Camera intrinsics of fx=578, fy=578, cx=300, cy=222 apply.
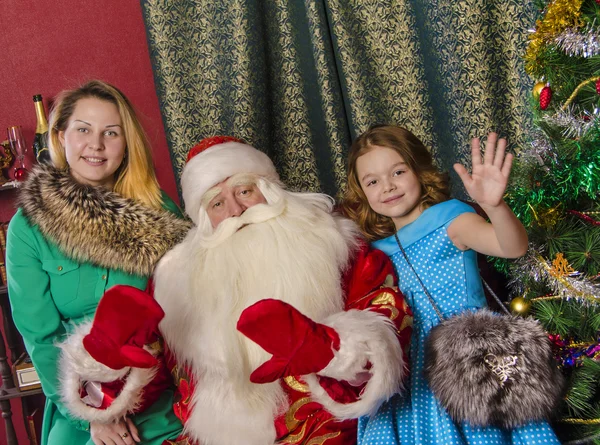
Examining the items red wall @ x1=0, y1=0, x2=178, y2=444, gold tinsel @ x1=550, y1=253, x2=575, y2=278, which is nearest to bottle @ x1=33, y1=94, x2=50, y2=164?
red wall @ x1=0, y1=0, x2=178, y2=444

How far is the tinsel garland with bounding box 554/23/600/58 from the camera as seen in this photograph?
5.74ft

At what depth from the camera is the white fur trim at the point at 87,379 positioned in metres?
1.83

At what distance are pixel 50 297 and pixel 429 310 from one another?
4.69 ft

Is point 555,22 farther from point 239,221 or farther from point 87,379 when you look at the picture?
point 87,379

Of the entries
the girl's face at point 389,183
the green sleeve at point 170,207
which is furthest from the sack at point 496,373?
the green sleeve at point 170,207

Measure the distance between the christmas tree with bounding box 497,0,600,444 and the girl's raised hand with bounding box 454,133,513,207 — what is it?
295mm

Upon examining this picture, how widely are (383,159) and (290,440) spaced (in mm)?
1018

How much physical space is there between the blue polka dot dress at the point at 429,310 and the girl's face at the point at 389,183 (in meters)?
0.08

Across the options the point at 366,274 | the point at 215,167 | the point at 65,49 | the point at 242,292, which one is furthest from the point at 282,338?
the point at 65,49

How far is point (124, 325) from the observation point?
66.5 inches

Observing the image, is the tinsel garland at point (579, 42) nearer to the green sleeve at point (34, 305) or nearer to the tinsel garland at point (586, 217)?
the tinsel garland at point (586, 217)

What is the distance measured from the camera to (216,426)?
185 centimetres

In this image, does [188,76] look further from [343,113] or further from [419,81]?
[419,81]

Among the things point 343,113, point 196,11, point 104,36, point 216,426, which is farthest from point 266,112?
point 216,426
